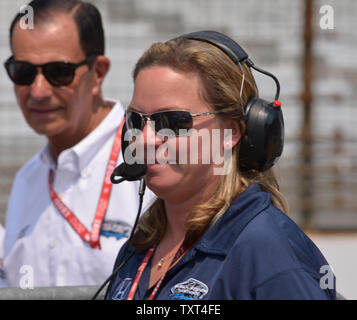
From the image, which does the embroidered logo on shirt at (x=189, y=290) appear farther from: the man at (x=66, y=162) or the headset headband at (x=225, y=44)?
the man at (x=66, y=162)

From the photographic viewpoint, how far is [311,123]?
21.8 feet

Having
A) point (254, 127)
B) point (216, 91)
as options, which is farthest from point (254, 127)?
point (216, 91)

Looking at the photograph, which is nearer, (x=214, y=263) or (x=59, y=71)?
(x=214, y=263)

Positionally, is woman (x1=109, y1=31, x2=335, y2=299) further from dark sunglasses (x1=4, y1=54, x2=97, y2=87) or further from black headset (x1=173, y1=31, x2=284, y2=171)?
dark sunglasses (x1=4, y1=54, x2=97, y2=87)

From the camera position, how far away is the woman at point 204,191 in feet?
5.12

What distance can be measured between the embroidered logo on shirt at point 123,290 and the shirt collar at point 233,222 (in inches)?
10.9

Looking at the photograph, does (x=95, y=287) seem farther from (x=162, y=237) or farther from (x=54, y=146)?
(x=54, y=146)

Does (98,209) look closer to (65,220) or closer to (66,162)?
Result: (65,220)

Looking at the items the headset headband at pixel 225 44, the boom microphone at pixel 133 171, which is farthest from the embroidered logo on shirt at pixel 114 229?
the headset headband at pixel 225 44

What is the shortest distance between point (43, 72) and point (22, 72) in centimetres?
8

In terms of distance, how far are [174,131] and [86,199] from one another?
3.45ft

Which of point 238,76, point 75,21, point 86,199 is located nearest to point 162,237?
point 238,76

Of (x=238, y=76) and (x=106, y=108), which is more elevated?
(x=238, y=76)
